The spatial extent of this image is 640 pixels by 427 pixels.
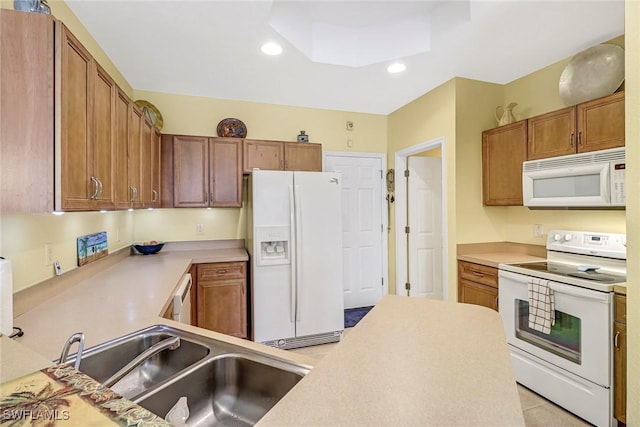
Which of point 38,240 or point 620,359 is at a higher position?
point 38,240

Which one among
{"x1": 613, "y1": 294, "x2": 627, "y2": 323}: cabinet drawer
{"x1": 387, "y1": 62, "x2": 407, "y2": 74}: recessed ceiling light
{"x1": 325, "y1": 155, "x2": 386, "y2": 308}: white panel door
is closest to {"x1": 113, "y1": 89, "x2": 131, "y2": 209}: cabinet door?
{"x1": 387, "y1": 62, "x2": 407, "y2": 74}: recessed ceiling light

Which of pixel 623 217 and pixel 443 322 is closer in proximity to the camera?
pixel 443 322

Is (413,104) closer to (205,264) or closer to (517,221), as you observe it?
(517,221)

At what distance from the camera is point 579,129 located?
88.8 inches

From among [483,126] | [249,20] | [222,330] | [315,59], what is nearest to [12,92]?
[249,20]

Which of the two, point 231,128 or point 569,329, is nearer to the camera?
point 569,329

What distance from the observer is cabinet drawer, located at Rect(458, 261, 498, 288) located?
254 cm

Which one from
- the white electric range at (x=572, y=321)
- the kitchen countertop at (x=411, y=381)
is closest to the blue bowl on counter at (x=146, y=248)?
the kitchen countertop at (x=411, y=381)

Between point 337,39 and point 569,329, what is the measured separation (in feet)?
8.78

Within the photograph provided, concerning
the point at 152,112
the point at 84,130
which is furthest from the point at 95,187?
the point at 152,112

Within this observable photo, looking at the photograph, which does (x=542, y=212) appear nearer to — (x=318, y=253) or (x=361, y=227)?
(x=361, y=227)

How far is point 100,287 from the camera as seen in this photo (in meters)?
1.93

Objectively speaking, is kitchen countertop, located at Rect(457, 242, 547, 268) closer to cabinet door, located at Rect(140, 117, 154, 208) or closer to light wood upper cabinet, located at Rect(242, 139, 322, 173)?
light wood upper cabinet, located at Rect(242, 139, 322, 173)

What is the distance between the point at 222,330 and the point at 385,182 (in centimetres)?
262
